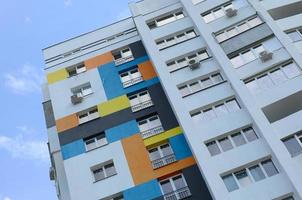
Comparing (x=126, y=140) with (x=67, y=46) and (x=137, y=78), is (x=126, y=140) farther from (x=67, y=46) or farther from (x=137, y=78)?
(x=67, y=46)

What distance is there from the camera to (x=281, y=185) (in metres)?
18.0

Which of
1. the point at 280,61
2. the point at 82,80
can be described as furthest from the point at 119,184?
the point at 280,61

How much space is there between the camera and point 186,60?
24797mm

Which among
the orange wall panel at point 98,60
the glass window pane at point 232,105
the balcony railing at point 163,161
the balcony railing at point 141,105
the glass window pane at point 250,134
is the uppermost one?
the orange wall panel at point 98,60

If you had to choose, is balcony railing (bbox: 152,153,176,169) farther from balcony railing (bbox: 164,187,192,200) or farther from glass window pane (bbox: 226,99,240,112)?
glass window pane (bbox: 226,99,240,112)

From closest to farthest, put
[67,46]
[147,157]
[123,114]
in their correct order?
[147,157] < [123,114] < [67,46]

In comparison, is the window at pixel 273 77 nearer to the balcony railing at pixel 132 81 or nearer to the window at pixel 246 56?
the window at pixel 246 56

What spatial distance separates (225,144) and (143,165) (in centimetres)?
434

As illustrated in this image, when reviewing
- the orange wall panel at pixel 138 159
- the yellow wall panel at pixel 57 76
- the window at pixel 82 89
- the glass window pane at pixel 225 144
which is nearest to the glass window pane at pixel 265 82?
the glass window pane at pixel 225 144

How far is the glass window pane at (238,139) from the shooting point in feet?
66.3

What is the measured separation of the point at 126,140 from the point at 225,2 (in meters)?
11.1

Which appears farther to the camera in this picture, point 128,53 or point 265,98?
point 128,53

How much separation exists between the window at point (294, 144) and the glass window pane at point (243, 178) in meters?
2.26

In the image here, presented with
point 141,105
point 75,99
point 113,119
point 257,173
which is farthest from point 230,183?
point 75,99
